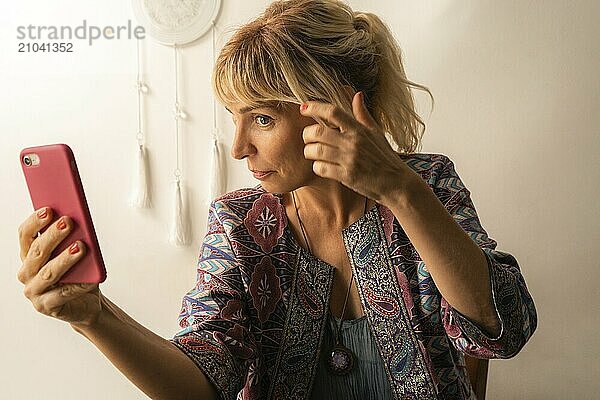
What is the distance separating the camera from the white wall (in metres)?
2.07

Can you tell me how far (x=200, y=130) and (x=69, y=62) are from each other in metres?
0.38

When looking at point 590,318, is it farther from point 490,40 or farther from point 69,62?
point 69,62

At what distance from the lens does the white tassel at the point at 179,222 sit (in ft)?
7.20

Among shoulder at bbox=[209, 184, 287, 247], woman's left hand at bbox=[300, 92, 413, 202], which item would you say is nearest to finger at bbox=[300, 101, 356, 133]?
woman's left hand at bbox=[300, 92, 413, 202]

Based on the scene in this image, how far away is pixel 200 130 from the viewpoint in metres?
2.19

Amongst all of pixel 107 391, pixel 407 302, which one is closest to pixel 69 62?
pixel 107 391

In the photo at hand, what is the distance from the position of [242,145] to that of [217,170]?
0.84 meters

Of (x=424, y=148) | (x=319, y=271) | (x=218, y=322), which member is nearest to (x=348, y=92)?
(x=319, y=271)

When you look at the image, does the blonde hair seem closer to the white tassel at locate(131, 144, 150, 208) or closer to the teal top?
the teal top

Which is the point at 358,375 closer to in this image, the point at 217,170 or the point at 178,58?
the point at 217,170

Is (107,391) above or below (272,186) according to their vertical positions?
below

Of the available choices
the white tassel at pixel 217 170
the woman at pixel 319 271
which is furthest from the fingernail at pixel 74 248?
the white tassel at pixel 217 170

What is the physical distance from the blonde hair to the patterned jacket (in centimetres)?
21

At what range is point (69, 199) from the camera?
1052 mm
